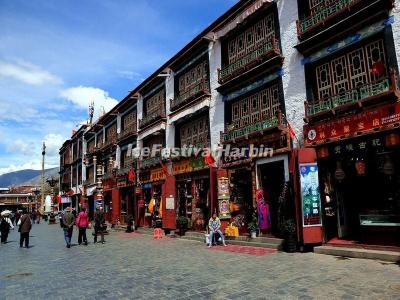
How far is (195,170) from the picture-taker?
19.2 meters

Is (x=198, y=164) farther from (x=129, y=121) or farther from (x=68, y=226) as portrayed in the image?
(x=129, y=121)

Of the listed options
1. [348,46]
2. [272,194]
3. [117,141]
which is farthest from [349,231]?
[117,141]

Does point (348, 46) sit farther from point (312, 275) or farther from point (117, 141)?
point (117, 141)

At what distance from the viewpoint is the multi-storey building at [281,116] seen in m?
10.8

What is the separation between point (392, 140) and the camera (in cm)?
975

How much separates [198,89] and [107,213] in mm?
19167

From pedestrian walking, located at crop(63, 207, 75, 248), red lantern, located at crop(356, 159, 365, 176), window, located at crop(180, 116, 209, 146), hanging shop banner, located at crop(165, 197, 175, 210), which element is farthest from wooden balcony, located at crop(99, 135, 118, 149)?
red lantern, located at crop(356, 159, 365, 176)

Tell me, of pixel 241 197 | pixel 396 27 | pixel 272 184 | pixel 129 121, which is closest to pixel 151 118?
pixel 129 121

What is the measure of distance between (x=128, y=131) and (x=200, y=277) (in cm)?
2237

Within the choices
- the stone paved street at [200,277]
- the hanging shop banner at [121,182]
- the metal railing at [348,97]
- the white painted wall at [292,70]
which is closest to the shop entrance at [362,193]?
the metal railing at [348,97]

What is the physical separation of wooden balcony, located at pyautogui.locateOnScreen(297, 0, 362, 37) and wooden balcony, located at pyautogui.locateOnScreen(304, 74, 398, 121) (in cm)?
281

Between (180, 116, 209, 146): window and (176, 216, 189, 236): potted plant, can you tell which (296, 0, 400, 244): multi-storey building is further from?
(176, 216, 189, 236): potted plant

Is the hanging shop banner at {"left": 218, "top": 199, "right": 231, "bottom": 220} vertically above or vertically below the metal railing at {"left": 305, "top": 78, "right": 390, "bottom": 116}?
below

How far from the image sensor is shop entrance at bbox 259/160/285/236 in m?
15.0
